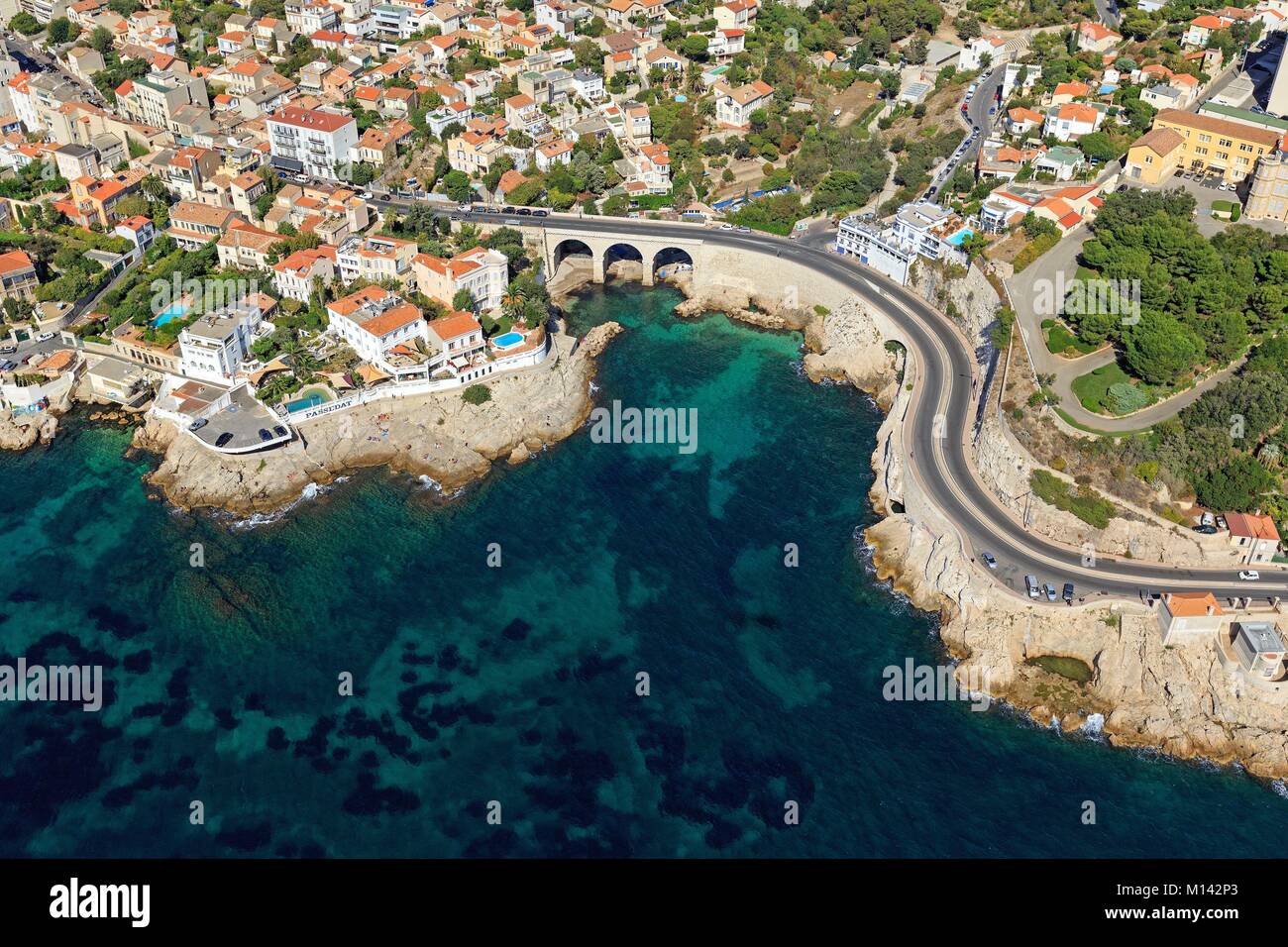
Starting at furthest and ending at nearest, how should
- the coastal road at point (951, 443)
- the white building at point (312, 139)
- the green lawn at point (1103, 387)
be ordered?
1. the white building at point (312, 139)
2. the green lawn at point (1103, 387)
3. the coastal road at point (951, 443)

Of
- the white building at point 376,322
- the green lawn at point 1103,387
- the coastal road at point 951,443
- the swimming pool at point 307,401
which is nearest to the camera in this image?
the coastal road at point 951,443

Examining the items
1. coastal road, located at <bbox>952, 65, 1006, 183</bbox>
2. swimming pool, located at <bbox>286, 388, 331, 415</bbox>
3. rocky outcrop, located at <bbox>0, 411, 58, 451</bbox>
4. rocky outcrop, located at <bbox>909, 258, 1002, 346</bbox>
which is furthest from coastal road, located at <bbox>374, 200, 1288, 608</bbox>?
rocky outcrop, located at <bbox>0, 411, 58, 451</bbox>

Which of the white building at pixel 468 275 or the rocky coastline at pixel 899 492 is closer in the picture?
the rocky coastline at pixel 899 492

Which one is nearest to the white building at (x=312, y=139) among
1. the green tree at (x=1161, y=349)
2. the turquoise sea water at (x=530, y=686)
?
the turquoise sea water at (x=530, y=686)

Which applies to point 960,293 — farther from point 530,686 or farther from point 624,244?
point 530,686

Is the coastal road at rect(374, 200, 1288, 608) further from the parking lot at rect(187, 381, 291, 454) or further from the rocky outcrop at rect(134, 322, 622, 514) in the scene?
the parking lot at rect(187, 381, 291, 454)

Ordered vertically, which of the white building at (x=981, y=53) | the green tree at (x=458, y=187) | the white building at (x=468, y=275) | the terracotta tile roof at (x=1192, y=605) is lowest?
the terracotta tile roof at (x=1192, y=605)

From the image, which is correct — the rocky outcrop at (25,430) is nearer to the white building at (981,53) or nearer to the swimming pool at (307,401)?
the swimming pool at (307,401)
